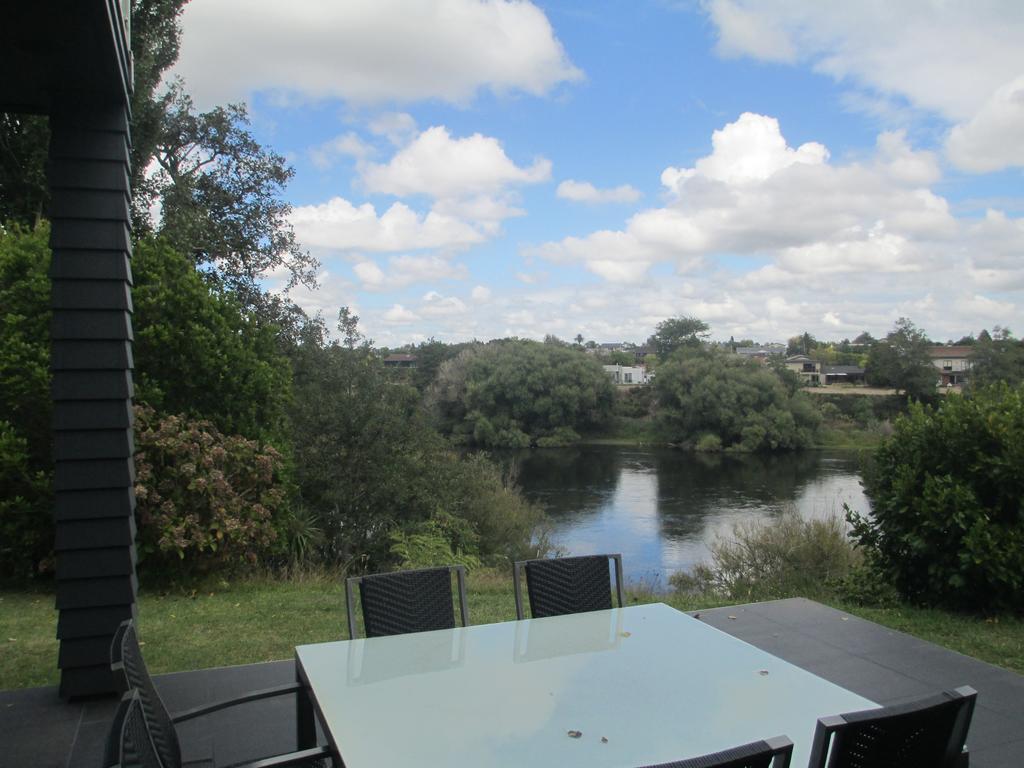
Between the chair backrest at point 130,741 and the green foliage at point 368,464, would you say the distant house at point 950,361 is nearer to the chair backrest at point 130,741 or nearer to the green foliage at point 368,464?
the green foliage at point 368,464

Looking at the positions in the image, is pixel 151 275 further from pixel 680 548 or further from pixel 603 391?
pixel 603 391

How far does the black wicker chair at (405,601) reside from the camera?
2.80 m

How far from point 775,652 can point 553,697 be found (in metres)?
2.46

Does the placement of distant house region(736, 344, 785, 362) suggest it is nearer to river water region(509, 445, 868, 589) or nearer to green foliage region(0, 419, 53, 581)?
river water region(509, 445, 868, 589)

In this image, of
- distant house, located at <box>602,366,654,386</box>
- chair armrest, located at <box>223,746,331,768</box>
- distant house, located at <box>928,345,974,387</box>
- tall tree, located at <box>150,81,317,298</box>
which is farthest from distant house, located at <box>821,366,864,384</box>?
chair armrest, located at <box>223,746,331,768</box>

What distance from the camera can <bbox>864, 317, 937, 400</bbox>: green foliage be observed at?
76.9 feet

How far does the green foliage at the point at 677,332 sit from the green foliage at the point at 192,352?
54.5 m

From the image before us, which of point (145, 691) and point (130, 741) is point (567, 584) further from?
point (130, 741)

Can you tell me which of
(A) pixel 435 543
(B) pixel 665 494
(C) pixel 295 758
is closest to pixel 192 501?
(A) pixel 435 543

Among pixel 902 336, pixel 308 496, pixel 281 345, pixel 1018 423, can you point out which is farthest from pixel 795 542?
pixel 902 336

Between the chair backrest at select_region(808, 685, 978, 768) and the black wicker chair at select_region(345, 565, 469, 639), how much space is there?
1579mm

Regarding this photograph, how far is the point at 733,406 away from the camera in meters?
33.8

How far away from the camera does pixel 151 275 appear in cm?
698

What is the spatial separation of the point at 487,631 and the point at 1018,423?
4.29 m
